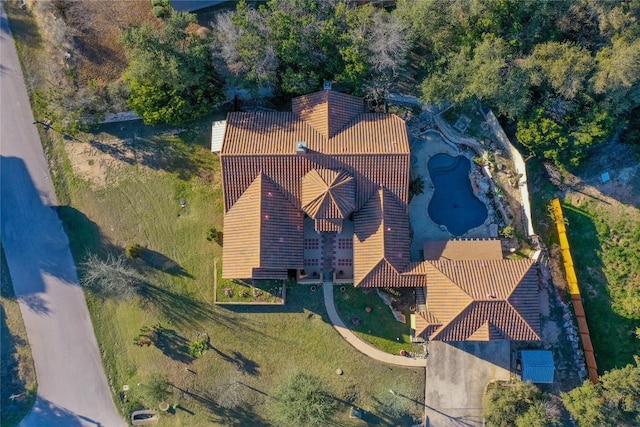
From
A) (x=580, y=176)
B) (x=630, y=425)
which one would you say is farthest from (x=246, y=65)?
(x=630, y=425)

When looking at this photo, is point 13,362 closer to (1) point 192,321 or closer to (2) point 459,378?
(1) point 192,321

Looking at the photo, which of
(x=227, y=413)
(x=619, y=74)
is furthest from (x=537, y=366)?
(x=227, y=413)

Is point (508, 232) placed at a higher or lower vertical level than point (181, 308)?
higher

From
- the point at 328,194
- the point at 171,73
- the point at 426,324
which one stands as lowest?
the point at 426,324

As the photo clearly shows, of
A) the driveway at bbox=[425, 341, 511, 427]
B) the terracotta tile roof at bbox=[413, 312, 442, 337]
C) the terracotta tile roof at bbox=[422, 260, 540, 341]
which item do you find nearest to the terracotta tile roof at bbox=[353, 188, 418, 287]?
the terracotta tile roof at bbox=[413, 312, 442, 337]

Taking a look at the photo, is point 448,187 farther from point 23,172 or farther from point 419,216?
point 23,172
